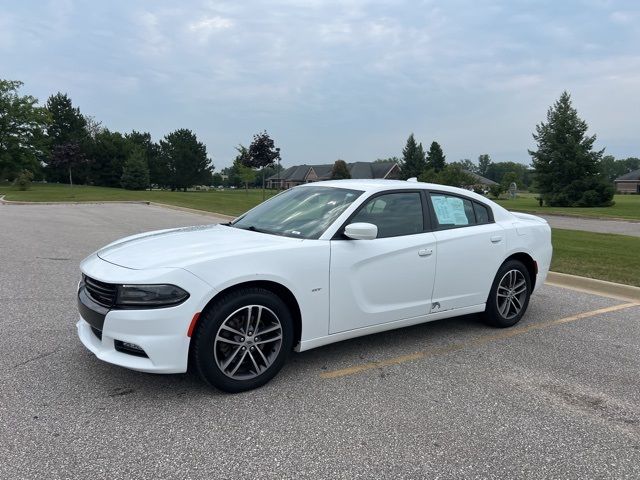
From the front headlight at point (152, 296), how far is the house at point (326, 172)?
8060 centimetres

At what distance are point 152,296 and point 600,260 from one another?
850 cm

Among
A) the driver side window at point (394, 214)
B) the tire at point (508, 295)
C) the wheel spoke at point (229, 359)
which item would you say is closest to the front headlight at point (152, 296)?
the wheel spoke at point (229, 359)

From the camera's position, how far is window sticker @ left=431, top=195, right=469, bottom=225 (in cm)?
474

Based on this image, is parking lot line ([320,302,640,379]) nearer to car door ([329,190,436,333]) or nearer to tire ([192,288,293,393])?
car door ([329,190,436,333])

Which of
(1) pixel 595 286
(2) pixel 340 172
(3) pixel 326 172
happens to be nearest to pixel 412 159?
(2) pixel 340 172

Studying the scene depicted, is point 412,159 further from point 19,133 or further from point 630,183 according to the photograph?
point 630,183

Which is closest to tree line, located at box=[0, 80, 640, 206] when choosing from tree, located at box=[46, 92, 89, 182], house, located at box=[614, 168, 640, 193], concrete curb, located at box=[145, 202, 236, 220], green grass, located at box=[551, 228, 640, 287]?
tree, located at box=[46, 92, 89, 182]

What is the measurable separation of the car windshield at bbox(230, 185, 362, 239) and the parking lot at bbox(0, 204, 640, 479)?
3.69 ft

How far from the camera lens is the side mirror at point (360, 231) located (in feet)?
12.4

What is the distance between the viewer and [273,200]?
4.98m

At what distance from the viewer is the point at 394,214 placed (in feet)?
14.5

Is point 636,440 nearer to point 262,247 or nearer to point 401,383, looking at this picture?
point 401,383

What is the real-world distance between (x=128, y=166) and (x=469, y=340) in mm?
65975

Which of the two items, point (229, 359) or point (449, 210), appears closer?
point (229, 359)
